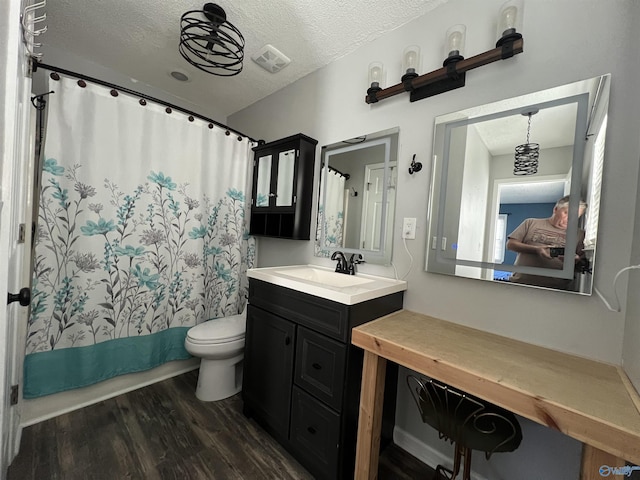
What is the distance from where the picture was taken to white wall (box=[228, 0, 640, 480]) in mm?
943

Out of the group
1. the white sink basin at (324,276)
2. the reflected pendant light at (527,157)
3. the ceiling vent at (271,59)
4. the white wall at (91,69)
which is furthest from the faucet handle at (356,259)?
the white wall at (91,69)

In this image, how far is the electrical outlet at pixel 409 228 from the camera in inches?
57.1

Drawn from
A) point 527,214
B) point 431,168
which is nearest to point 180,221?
point 431,168

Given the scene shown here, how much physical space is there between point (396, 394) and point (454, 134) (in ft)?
4.92

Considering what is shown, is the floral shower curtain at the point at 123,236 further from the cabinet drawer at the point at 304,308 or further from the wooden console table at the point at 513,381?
Result: the wooden console table at the point at 513,381

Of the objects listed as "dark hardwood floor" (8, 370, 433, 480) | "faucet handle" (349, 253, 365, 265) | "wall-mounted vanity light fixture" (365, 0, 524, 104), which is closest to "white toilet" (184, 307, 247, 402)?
"dark hardwood floor" (8, 370, 433, 480)

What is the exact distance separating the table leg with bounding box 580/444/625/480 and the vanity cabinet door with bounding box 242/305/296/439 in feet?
3.56

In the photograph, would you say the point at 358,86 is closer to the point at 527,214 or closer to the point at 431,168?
the point at 431,168

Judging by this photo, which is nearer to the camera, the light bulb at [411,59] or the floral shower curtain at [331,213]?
the light bulb at [411,59]

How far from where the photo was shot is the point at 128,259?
67.1 inches

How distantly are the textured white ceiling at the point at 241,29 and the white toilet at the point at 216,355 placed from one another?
6.67ft

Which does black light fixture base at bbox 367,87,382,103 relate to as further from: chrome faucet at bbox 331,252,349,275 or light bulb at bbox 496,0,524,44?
chrome faucet at bbox 331,252,349,275

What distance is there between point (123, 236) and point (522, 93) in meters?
2.37

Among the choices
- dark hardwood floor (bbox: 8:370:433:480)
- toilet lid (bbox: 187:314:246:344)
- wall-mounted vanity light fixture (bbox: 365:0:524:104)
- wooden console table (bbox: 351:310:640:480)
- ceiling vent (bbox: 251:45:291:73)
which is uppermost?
ceiling vent (bbox: 251:45:291:73)
